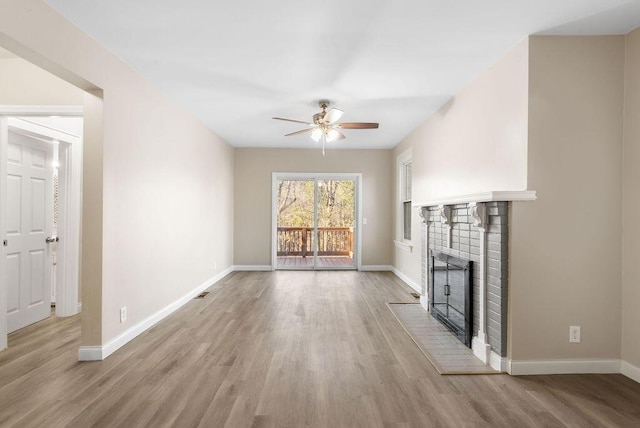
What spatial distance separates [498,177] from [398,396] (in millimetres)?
2001

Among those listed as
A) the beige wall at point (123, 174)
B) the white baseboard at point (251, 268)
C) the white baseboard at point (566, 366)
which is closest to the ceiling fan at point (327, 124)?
the beige wall at point (123, 174)

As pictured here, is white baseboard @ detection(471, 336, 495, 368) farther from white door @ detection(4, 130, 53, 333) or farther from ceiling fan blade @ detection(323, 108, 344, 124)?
white door @ detection(4, 130, 53, 333)

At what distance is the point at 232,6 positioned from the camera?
7.54ft

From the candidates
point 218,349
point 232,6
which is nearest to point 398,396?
point 218,349

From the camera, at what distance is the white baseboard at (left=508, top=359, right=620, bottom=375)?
258 centimetres

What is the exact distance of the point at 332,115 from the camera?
13.0ft

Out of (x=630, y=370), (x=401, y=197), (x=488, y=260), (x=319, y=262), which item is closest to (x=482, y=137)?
(x=488, y=260)

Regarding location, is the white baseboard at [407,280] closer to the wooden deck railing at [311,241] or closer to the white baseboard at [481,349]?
the wooden deck railing at [311,241]

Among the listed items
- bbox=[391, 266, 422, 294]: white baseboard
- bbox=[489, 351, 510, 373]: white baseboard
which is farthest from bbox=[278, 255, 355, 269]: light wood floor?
bbox=[489, 351, 510, 373]: white baseboard

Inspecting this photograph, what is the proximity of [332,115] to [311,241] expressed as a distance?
13.7 ft

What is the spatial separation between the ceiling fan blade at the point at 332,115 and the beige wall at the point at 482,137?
4.46ft

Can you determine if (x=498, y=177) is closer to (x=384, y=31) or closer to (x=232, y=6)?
(x=384, y=31)

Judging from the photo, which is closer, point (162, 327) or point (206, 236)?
point (162, 327)

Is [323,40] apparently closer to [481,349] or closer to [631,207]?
[631,207]
